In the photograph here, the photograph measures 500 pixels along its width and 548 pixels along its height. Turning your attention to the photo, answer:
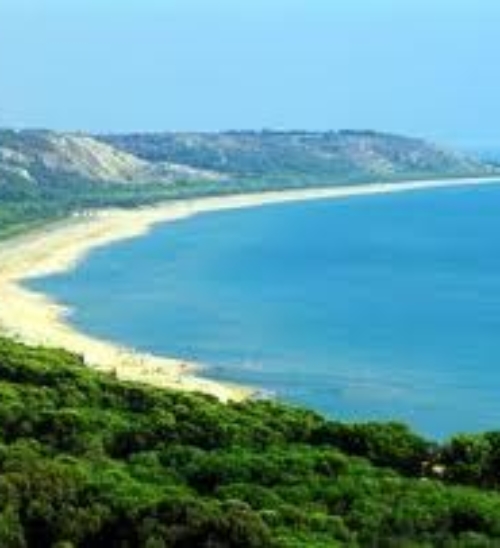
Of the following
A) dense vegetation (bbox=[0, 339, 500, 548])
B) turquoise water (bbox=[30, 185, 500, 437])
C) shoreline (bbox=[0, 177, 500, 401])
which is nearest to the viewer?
dense vegetation (bbox=[0, 339, 500, 548])

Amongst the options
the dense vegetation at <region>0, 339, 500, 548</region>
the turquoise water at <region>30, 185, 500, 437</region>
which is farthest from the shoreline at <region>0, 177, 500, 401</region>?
the dense vegetation at <region>0, 339, 500, 548</region>

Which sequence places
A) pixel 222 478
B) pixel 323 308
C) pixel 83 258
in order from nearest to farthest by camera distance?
pixel 222 478, pixel 323 308, pixel 83 258

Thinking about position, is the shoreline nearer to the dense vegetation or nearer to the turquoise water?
the turquoise water

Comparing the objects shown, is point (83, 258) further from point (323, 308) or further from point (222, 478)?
point (222, 478)

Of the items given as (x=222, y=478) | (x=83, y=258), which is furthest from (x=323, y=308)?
(x=222, y=478)

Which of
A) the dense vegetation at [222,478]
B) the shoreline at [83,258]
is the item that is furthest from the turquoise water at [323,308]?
the dense vegetation at [222,478]

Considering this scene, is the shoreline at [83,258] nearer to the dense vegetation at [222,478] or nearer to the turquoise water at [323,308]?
the turquoise water at [323,308]
